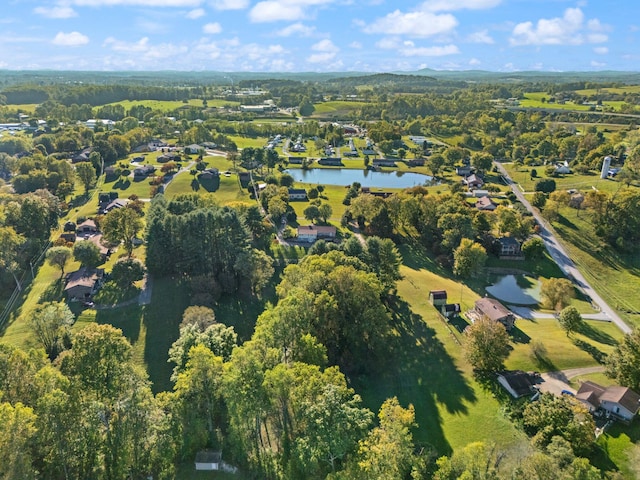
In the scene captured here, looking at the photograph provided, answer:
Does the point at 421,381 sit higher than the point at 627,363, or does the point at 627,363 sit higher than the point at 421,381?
the point at 627,363

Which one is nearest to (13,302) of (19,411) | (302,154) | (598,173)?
(19,411)

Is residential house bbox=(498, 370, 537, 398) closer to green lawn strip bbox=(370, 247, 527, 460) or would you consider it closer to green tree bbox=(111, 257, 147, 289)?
green lawn strip bbox=(370, 247, 527, 460)

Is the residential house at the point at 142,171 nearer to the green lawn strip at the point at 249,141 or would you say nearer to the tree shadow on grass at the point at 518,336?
the green lawn strip at the point at 249,141

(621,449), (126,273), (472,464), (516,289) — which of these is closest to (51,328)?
(126,273)

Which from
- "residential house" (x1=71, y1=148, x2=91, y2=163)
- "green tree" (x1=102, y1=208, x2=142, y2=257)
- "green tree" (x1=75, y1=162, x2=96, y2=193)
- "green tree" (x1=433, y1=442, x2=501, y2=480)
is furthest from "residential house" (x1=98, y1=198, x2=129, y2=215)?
"green tree" (x1=433, y1=442, x2=501, y2=480)

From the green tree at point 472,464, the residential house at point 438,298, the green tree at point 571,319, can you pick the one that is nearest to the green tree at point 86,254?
the residential house at point 438,298

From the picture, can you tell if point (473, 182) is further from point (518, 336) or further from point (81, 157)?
point (81, 157)
